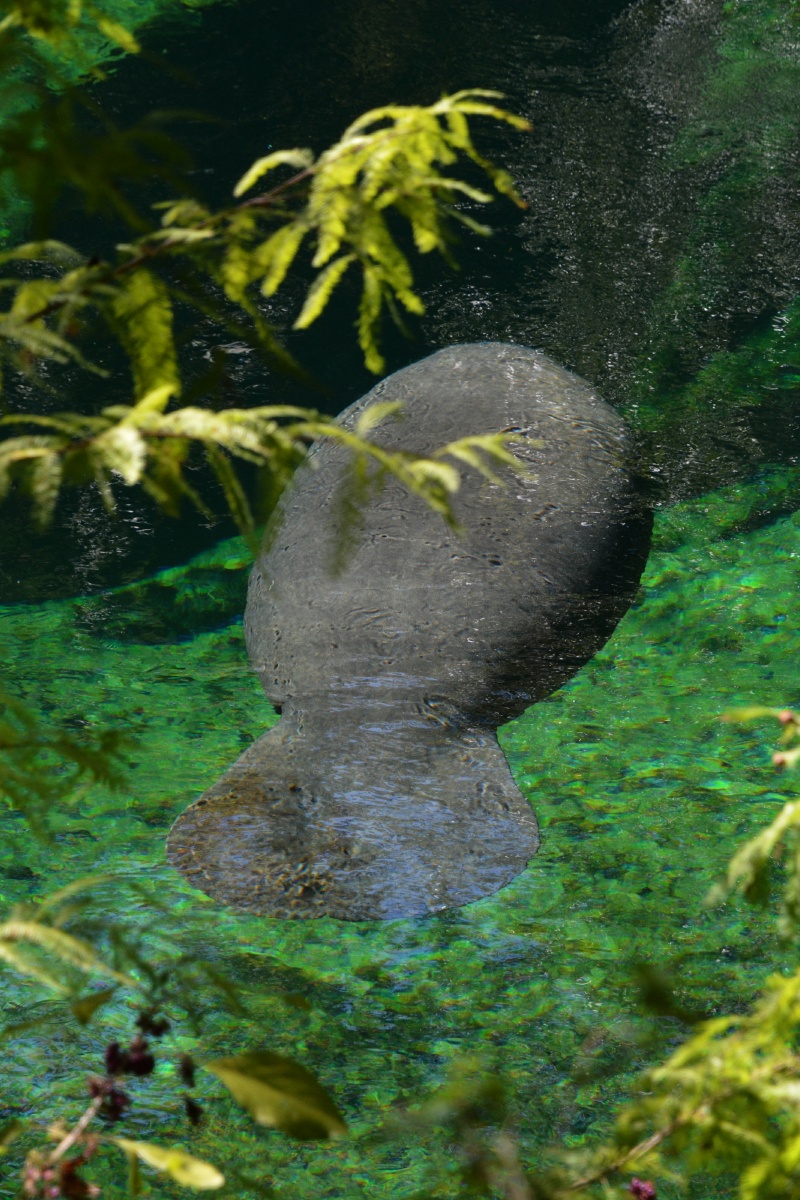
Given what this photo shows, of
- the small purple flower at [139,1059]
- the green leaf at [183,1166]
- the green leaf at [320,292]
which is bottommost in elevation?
the green leaf at [183,1166]

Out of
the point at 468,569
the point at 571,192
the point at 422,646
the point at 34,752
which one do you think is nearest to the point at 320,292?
the point at 34,752

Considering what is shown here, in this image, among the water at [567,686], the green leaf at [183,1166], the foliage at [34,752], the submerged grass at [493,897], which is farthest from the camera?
the water at [567,686]

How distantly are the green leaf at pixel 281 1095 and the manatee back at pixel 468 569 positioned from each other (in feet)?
11.9

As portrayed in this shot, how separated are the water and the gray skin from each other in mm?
142

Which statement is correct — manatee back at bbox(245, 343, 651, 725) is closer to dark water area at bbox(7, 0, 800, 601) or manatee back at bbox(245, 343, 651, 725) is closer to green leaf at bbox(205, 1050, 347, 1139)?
dark water area at bbox(7, 0, 800, 601)

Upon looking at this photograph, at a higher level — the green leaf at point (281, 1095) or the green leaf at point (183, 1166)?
the green leaf at point (183, 1166)

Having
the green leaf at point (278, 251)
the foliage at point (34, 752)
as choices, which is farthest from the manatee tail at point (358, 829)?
the green leaf at point (278, 251)

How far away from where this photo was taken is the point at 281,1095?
1.25m

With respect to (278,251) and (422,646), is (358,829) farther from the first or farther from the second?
(278,251)

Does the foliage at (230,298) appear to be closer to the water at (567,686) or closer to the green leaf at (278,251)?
the green leaf at (278,251)

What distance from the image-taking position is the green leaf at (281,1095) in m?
1.22

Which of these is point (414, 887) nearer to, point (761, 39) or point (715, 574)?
point (715, 574)

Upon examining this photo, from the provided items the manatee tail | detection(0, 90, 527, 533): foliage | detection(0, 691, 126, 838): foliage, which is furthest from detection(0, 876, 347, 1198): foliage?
the manatee tail

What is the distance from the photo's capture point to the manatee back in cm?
513
